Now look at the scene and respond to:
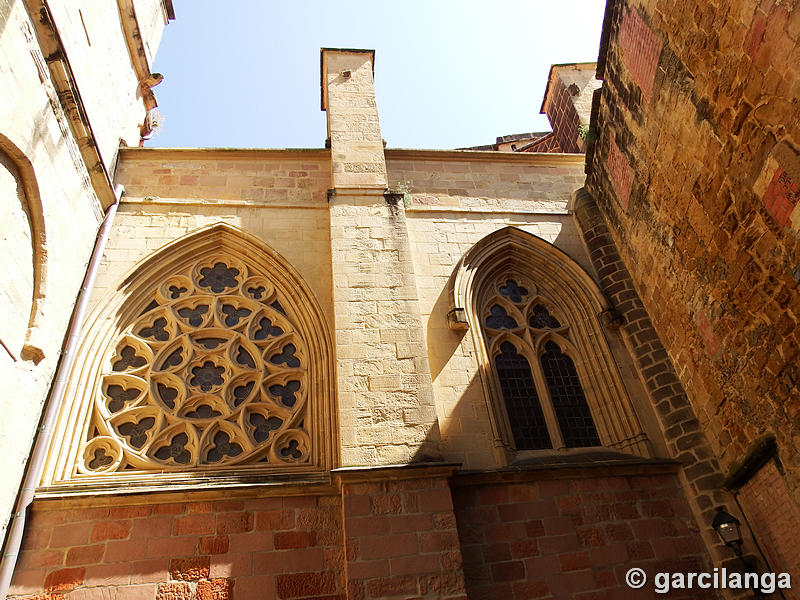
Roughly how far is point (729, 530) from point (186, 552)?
13.5 feet

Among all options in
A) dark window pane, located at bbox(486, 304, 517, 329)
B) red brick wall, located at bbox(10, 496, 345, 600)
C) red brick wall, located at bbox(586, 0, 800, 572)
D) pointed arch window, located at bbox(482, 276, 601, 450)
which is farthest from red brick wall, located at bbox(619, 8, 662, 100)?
red brick wall, located at bbox(10, 496, 345, 600)

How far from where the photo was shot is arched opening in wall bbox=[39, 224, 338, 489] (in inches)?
186

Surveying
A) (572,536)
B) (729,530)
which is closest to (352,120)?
(572,536)

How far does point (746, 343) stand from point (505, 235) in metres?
3.06

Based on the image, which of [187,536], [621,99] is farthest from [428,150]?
[187,536]

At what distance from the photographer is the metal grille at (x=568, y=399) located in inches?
216

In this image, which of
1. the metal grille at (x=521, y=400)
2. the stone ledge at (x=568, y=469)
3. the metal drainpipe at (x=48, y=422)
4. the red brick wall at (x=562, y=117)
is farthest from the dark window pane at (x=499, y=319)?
the metal drainpipe at (x=48, y=422)

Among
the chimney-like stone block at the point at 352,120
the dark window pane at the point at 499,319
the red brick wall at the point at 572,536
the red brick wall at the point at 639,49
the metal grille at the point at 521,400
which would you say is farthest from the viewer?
the chimney-like stone block at the point at 352,120

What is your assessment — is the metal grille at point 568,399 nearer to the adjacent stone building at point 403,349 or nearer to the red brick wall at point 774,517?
the adjacent stone building at point 403,349

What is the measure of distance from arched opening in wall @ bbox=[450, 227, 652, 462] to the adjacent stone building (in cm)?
3

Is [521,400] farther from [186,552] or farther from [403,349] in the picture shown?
[186,552]

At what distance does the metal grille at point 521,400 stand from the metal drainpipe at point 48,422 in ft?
13.0

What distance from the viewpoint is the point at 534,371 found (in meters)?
5.82

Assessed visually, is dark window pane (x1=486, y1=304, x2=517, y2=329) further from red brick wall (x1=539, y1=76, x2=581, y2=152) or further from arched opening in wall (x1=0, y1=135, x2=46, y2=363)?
arched opening in wall (x1=0, y1=135, x2=46, y2=363)
